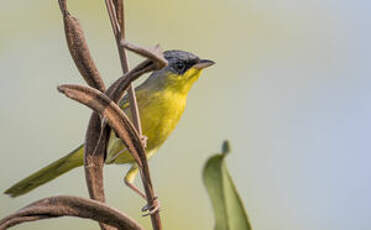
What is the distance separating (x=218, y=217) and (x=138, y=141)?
119 mm

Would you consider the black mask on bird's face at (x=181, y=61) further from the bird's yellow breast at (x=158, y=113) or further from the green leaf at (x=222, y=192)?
Result: the green leaf at (x=222, y=192)

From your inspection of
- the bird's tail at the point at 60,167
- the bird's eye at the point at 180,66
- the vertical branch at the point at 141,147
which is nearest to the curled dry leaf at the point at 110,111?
the vertical branch at the point at 141,147

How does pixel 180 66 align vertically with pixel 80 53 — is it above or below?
above

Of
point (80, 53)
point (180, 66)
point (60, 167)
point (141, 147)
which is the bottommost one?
point (60, 167)

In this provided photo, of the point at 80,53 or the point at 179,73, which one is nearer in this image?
the point at 80,53

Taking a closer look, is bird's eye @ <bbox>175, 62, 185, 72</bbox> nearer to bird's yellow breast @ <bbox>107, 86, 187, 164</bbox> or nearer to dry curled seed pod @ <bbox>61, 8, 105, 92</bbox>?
bird's yellow breast @ <bbox>107, 86, 187, 164</bbox>

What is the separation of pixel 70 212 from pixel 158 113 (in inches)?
77.0

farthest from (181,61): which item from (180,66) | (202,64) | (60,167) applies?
(60,167)

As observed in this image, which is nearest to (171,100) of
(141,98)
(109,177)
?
(141,98)

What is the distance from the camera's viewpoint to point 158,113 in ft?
8.00

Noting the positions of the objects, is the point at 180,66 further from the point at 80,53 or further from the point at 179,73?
the point at 80,53

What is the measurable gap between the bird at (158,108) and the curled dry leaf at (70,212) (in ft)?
5.43

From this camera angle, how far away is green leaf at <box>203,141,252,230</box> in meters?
0.46

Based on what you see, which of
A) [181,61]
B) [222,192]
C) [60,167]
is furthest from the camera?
[181,61]
